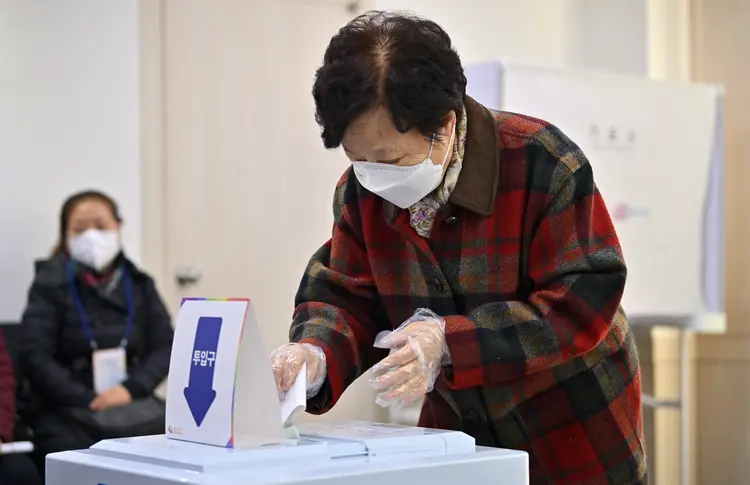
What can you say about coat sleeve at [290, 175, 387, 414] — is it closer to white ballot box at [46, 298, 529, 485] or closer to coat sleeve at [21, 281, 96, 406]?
white ballot box at [46, 298, 529, 485]

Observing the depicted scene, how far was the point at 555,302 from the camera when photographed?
4.45 feet

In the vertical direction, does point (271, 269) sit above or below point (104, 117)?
below

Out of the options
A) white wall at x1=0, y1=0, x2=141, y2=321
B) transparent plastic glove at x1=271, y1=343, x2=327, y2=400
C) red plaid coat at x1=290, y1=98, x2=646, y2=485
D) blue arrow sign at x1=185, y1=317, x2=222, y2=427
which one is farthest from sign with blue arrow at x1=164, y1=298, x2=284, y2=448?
white wall at x1=0, y1=0, x2=141, y2=321

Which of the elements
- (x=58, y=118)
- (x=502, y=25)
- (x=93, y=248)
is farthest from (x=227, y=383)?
(x=502, y=25)

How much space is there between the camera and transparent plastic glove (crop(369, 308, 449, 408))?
Answer: 1266mm

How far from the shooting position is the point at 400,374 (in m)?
1.26

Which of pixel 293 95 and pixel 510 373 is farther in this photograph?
pixel 293 95

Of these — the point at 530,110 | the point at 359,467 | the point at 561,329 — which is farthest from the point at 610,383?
the point at 530,110

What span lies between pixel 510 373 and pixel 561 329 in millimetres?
88

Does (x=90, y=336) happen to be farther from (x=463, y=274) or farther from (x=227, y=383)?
(x=227, y=383)

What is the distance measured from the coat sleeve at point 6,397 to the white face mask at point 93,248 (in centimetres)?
42

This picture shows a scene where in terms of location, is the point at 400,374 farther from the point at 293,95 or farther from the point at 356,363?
the point at 293,95

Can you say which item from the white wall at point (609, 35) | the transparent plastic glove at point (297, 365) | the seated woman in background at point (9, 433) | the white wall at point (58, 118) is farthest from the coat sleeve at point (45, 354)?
the white wall at point (609, 35)

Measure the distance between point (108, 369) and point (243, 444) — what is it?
229 cm
